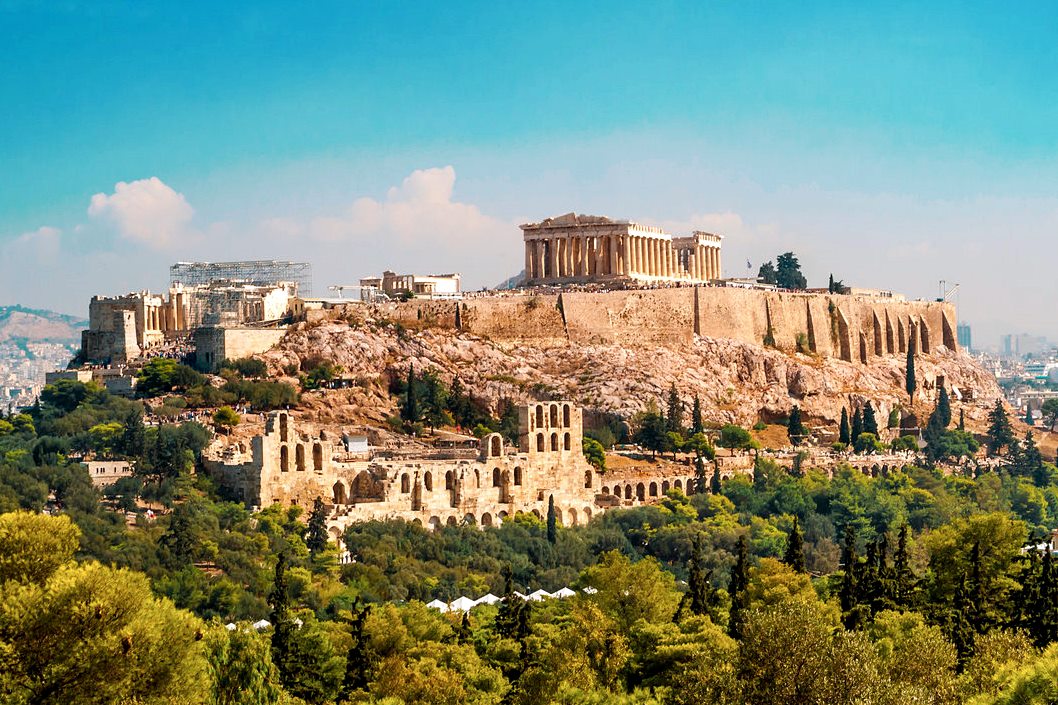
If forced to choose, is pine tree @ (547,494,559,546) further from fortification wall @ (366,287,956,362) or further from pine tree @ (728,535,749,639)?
fortification wall @ (366,287,956,362)

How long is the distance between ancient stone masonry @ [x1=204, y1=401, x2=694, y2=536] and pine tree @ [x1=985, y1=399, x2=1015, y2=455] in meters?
36.1

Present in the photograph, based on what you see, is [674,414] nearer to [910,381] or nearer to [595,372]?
[595,372]

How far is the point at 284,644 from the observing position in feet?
169

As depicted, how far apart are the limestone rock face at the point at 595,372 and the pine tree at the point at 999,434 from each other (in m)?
4.41

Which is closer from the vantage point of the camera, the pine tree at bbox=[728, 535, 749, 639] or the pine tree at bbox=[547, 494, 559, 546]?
the pine tree at bbox=[728, 535, 749, 639]

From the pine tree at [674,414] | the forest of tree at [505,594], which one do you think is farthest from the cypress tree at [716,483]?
the pine tree at [674,414]

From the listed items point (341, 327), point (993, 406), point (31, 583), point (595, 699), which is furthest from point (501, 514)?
point (993, 406)

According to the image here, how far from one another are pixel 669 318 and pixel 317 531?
154 ft

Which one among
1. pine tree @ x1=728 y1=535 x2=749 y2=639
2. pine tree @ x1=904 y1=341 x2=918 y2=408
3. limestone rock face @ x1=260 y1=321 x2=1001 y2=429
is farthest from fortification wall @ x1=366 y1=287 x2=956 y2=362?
pine tree @ x1=728 y1=535 x2=749 y2=639

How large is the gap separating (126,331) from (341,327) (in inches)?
456

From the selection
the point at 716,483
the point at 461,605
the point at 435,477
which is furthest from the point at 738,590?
the point at 716,483

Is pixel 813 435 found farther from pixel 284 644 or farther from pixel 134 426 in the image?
pixel 284 644

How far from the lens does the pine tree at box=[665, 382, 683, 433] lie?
101812mm

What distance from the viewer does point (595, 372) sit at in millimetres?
108062
